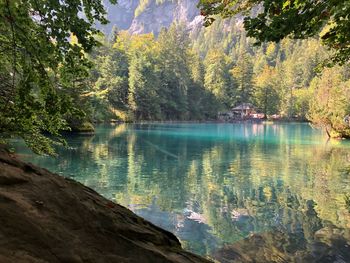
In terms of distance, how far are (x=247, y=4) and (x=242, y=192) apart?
1183 cm

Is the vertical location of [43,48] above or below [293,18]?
below

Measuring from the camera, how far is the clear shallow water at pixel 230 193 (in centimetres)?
1136

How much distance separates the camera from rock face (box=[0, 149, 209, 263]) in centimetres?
314

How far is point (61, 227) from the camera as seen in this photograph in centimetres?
357

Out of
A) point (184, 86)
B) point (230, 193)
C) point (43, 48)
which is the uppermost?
point (184, 86)

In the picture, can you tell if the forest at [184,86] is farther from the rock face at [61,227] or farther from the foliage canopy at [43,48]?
the rock face at [61,227]

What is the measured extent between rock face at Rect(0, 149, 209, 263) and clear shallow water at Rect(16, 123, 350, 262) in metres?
6.26

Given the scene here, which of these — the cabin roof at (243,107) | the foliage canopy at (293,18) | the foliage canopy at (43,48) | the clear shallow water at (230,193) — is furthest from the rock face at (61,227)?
the cabin roof at (243,107)

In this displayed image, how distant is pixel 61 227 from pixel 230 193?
50.1ft

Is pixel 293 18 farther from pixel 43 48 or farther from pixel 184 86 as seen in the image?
pixel 184 86

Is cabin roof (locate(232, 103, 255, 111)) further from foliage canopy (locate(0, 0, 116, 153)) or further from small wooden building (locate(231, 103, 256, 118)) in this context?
foliage canopy (locate(0, 0, 116, 153))

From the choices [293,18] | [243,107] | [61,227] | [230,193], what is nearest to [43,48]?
[61,227]

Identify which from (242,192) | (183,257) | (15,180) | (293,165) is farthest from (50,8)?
(293,165)

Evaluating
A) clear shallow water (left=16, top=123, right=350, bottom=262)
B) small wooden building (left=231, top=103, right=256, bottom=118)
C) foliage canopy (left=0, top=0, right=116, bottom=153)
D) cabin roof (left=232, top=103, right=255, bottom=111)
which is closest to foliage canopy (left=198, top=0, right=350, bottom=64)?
foliage canopy (left=0, top=0, right=116, bottom=153)
